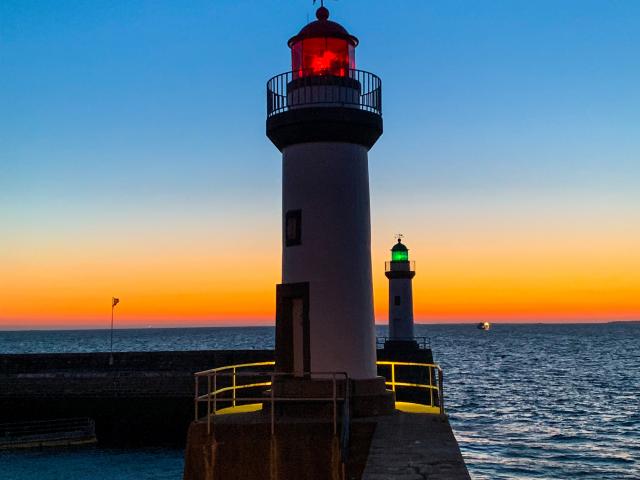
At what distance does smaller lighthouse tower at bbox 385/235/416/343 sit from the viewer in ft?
165

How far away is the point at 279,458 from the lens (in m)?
11.8

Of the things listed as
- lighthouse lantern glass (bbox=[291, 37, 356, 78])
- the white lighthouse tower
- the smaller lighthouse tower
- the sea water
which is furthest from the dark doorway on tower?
the smaller lighthouse tower

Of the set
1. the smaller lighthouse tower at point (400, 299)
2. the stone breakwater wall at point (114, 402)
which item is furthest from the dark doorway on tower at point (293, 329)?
the smaller lighthouse tower at point (400, 299)

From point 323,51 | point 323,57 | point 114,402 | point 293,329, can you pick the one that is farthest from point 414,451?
point 114,402

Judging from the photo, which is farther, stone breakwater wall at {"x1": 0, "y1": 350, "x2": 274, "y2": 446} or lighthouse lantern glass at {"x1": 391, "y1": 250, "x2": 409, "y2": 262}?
lighthouse lantern glass at {"x1": 391, "y1": 250, "x2": 409, "y2": 262}

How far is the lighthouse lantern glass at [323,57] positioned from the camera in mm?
15164

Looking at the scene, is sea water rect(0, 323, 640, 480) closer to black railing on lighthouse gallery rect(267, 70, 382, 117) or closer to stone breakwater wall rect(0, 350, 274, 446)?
stone breakwater wall rect(0, 350, 274, 446)

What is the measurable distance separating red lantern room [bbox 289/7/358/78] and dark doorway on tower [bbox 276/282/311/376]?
4753mm

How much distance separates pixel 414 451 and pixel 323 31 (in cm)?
934

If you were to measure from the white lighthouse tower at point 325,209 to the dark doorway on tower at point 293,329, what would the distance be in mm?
22

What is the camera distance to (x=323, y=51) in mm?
15211

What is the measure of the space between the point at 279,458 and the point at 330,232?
4941 mm

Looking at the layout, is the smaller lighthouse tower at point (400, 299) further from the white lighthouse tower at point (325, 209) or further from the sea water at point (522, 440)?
the white lighthouse tower at point (325, 209)

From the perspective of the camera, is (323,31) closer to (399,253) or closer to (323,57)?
(323,57)
